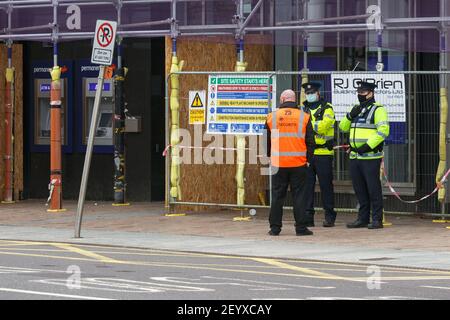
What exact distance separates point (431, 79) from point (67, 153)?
8.46 meters

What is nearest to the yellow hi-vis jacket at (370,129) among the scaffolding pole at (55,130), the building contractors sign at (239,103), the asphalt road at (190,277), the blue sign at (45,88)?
the building contractors sign at (239,103)

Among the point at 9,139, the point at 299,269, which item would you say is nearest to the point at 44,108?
the point at 9,139

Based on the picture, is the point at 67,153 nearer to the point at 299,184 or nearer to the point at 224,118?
the point at 224,118

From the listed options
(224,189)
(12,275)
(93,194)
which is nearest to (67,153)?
(93,194)

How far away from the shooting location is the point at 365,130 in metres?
18.7

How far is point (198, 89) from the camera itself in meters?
21.8

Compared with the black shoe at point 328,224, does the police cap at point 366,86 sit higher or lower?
higher

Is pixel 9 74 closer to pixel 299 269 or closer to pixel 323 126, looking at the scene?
pixel 323 126

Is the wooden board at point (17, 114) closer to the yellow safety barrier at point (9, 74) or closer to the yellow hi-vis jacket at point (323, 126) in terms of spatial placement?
the yellow safety barrier at point (9, 74)

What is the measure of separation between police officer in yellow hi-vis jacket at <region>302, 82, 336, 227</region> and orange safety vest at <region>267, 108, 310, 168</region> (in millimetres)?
989

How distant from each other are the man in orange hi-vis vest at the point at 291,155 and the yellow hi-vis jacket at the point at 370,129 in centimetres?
94

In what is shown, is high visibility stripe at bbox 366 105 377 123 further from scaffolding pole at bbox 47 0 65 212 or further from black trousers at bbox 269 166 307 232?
scaffolding pole at bbox 47 0 65 212

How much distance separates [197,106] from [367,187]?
3.60m

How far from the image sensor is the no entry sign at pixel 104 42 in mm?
18250
